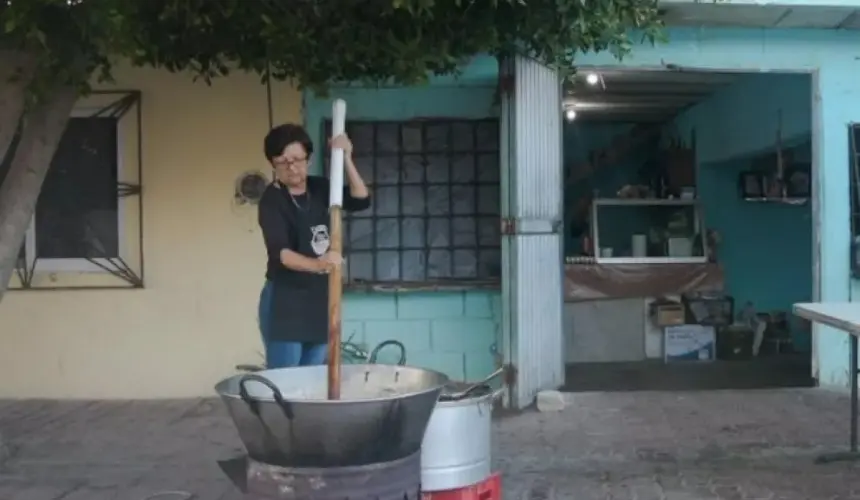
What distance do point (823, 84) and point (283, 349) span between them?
14.7ft

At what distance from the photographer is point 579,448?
505cm

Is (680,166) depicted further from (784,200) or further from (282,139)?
(282,139)

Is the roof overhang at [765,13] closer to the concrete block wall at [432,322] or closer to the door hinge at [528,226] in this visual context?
the door hinge at [528,226]

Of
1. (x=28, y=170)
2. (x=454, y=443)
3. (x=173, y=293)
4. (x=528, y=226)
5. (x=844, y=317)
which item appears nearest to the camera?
(x=454, y=443)

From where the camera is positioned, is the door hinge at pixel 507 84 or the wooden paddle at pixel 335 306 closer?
the wooden paddle at pixel 335 306

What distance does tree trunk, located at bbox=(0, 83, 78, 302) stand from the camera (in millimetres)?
4812

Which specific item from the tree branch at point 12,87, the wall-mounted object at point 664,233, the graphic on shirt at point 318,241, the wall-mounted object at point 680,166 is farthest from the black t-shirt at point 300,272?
the wall-mounted object at point 680,166

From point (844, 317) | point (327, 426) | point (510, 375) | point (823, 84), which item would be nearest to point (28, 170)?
point (510, 375)

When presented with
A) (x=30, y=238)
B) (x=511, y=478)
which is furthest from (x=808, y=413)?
(x=30, y=238)

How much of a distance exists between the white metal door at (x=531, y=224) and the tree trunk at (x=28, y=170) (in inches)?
102

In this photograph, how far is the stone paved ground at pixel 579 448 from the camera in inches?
171

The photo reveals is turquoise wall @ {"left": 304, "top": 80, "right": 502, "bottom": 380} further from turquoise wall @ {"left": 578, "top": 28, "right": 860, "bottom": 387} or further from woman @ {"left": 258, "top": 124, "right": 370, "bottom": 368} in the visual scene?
woman @ {"left": 258, "top": 124, "right": 370, "bottom": 368}

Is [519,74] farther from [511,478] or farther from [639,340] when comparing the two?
[639,340]

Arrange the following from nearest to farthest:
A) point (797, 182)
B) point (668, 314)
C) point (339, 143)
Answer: point (339, 143) → point (668, 314) → point (797, 182)
